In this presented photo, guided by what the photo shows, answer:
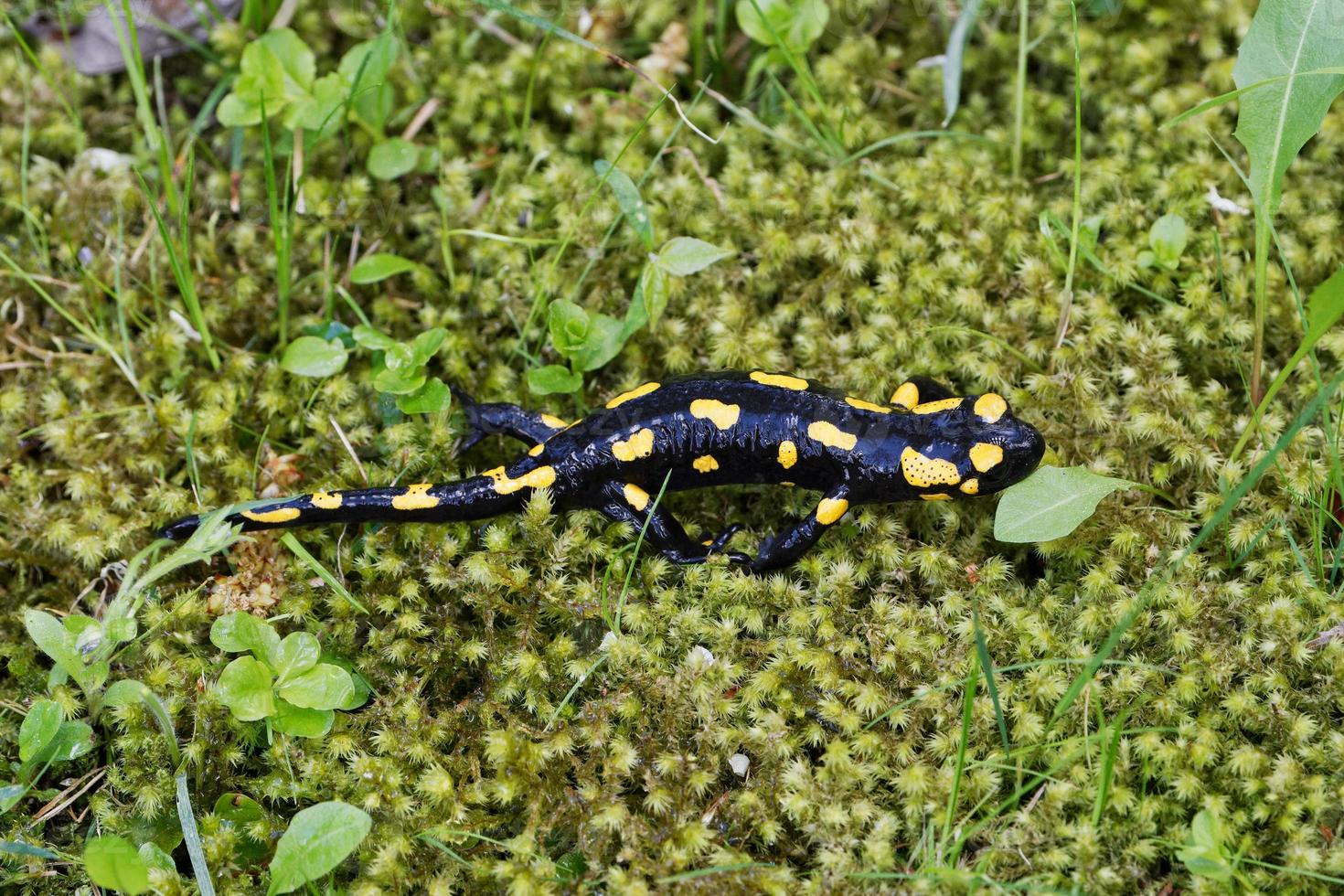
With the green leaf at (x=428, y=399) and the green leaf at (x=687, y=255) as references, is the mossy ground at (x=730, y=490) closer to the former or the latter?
the green leaf at (x=428, y=399)

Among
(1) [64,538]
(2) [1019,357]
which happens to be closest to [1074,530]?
(2) [1019,357]

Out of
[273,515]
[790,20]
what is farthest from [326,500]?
[790,20]

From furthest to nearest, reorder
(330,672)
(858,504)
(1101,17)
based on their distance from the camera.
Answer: (1101,17), (858,504), (330,672)

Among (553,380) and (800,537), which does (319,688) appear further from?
(800,537)

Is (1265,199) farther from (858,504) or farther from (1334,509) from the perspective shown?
(858,504)

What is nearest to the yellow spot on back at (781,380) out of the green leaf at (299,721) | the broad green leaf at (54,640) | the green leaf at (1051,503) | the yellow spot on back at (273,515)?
the green leaf at (1051,503)
